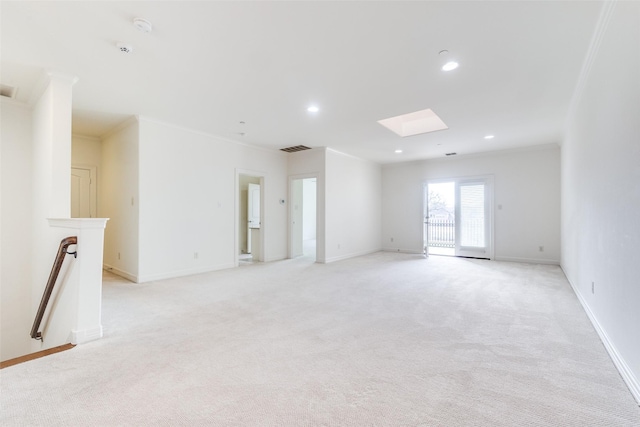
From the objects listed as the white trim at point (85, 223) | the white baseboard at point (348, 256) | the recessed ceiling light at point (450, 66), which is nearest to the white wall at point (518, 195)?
the white baseboard at point (348, 256)

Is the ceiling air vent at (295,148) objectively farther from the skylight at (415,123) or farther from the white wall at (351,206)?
the skylight at (415,123)

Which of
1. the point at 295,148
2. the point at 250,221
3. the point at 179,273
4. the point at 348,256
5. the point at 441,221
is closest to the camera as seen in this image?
the point at 179,273

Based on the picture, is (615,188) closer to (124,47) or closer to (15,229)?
(124,47)

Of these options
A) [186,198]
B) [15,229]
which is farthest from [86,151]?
[186,198]

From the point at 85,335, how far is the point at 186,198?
290 cm

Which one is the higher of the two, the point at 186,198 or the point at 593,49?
the point at 593,49

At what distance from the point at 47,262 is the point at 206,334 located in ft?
7.55

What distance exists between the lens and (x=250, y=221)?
764 centimetres

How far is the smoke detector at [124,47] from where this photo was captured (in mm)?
2465

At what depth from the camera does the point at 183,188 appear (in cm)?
488

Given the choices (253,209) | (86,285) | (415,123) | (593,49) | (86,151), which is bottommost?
(86,285)

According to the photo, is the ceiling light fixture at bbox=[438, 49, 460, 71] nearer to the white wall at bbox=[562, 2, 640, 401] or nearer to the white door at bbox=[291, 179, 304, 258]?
the white wall at bbox=[562, 2, 640, 401]

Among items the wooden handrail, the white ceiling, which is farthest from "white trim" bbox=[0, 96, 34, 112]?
the wooden handrail

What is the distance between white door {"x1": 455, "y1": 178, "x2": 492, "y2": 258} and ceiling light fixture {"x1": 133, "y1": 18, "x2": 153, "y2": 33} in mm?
6993
